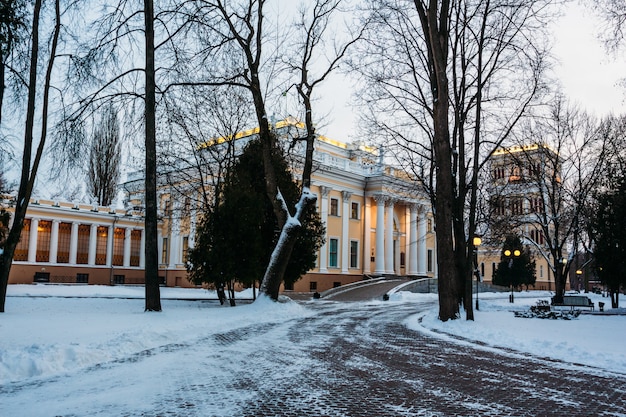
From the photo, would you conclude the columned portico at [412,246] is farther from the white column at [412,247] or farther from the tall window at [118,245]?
the tall window at [118,245]

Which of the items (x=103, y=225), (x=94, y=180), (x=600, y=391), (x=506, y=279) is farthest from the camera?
(x=506, y=279)

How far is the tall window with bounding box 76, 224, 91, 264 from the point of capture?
48469 millimetres

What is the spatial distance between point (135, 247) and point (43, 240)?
8946mm

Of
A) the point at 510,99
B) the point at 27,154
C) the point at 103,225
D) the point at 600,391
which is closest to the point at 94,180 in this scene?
the point at 103,225

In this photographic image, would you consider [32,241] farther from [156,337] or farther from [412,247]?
[156,337]

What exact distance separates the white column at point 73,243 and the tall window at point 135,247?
583 centimetres

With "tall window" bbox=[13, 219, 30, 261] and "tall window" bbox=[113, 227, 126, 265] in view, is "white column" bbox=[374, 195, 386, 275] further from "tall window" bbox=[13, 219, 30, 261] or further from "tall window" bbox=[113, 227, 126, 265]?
"tall window" bbox=[13, 219, 30, 261]

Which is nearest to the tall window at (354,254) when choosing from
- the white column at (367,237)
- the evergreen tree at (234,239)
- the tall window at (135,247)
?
the white column at (367,237)

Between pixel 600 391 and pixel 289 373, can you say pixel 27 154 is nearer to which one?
pixel 289 373

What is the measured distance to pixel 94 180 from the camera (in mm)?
54125

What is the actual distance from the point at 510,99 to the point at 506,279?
144ft

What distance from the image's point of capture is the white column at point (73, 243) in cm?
4725

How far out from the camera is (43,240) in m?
46.1

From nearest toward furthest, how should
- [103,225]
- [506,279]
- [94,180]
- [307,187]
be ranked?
[307,187], [103,225], [94,180], [506,279]
